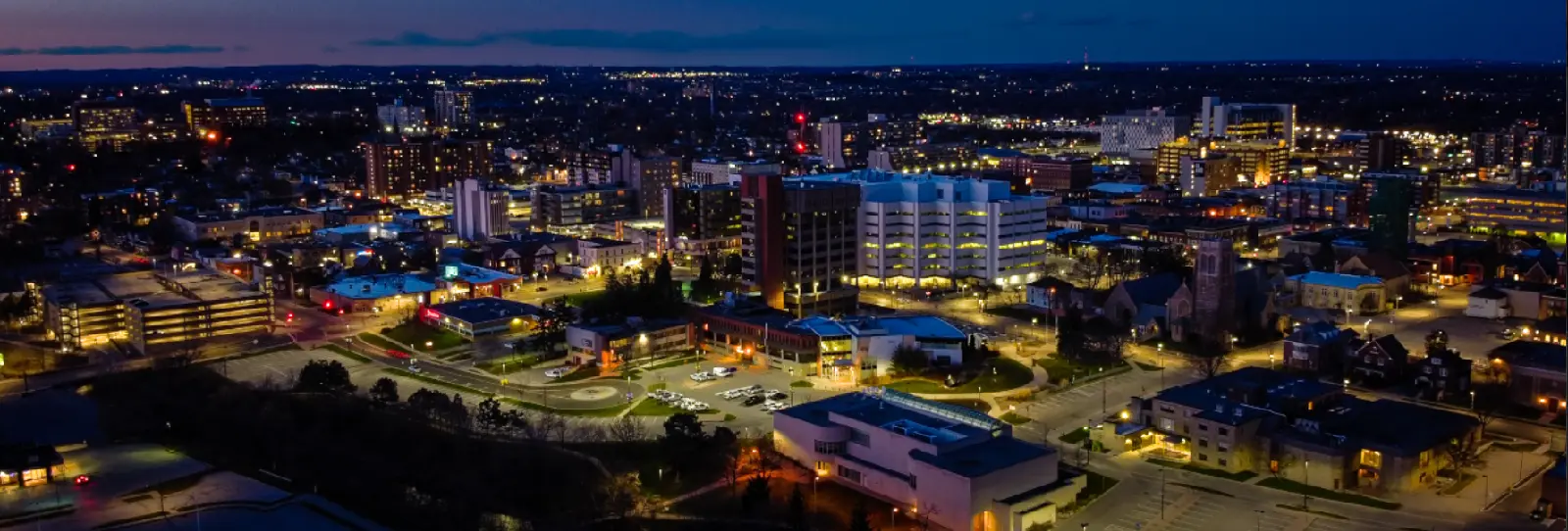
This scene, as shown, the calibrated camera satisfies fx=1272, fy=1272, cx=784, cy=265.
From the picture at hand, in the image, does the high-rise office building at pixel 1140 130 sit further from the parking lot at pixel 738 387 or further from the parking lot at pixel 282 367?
the parking lot at pixel 282 367

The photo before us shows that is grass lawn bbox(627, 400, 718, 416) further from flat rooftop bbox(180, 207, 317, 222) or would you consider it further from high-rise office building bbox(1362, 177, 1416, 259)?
flat rooftop bbox(180, 207, 317, 222)

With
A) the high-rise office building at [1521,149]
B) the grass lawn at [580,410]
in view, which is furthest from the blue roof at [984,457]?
the high-rise office building at [1521,149]

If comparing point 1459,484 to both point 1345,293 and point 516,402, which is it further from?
point 516,402

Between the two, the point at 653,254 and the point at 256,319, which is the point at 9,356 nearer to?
the point at 256,319

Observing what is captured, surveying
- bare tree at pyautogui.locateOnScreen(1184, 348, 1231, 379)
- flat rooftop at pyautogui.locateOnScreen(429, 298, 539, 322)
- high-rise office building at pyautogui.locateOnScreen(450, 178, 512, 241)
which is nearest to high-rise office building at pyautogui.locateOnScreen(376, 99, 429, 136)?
high-rise office building at pyautogui.locateOnScreen(450, 178, 512, 241)

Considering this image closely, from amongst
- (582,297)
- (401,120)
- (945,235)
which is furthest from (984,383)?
(401,120)

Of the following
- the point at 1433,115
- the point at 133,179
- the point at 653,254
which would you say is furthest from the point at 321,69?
the point at 653,254

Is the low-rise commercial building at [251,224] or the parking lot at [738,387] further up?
the low-rise commercial building at [251,224]
